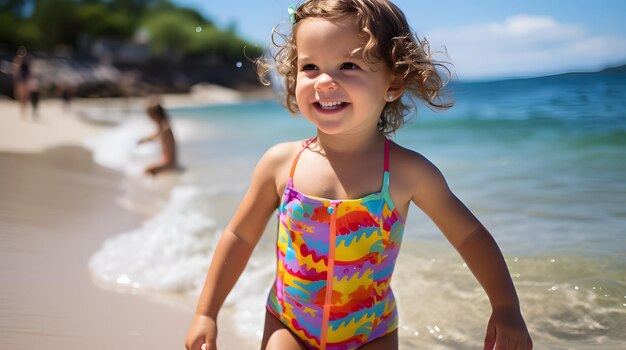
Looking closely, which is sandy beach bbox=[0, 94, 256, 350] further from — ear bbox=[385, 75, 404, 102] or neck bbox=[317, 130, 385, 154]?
ear bbox=[385, 75, 404, 102]

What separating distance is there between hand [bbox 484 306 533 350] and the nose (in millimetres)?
737

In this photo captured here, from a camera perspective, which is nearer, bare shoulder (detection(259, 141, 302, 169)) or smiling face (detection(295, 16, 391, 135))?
smiling face (detection(295, 16, 391, 135))

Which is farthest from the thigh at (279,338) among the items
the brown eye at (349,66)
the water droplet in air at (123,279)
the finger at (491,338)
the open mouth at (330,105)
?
the water droplet in air at (123,279)

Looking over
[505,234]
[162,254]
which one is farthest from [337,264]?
[505,234]

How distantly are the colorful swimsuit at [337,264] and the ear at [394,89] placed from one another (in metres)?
0.17

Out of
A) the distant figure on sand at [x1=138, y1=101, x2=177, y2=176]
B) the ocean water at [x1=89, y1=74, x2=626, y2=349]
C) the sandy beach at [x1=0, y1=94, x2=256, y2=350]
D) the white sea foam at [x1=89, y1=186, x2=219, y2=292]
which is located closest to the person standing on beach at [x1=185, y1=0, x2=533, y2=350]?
the ocean water at [x1=89, y1=74, x2=626, y2=349]

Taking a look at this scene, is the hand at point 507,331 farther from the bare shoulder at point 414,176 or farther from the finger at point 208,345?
the finger at point 208,345

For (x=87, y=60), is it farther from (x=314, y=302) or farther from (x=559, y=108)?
(x=314, y=302)

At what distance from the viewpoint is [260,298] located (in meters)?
3.11

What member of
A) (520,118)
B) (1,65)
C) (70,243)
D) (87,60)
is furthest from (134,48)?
(70,243)

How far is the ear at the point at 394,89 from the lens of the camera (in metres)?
1.89

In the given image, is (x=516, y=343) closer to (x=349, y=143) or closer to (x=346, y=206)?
(x=346, y=206)

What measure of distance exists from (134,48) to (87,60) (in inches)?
480

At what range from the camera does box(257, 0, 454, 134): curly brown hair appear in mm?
1783
